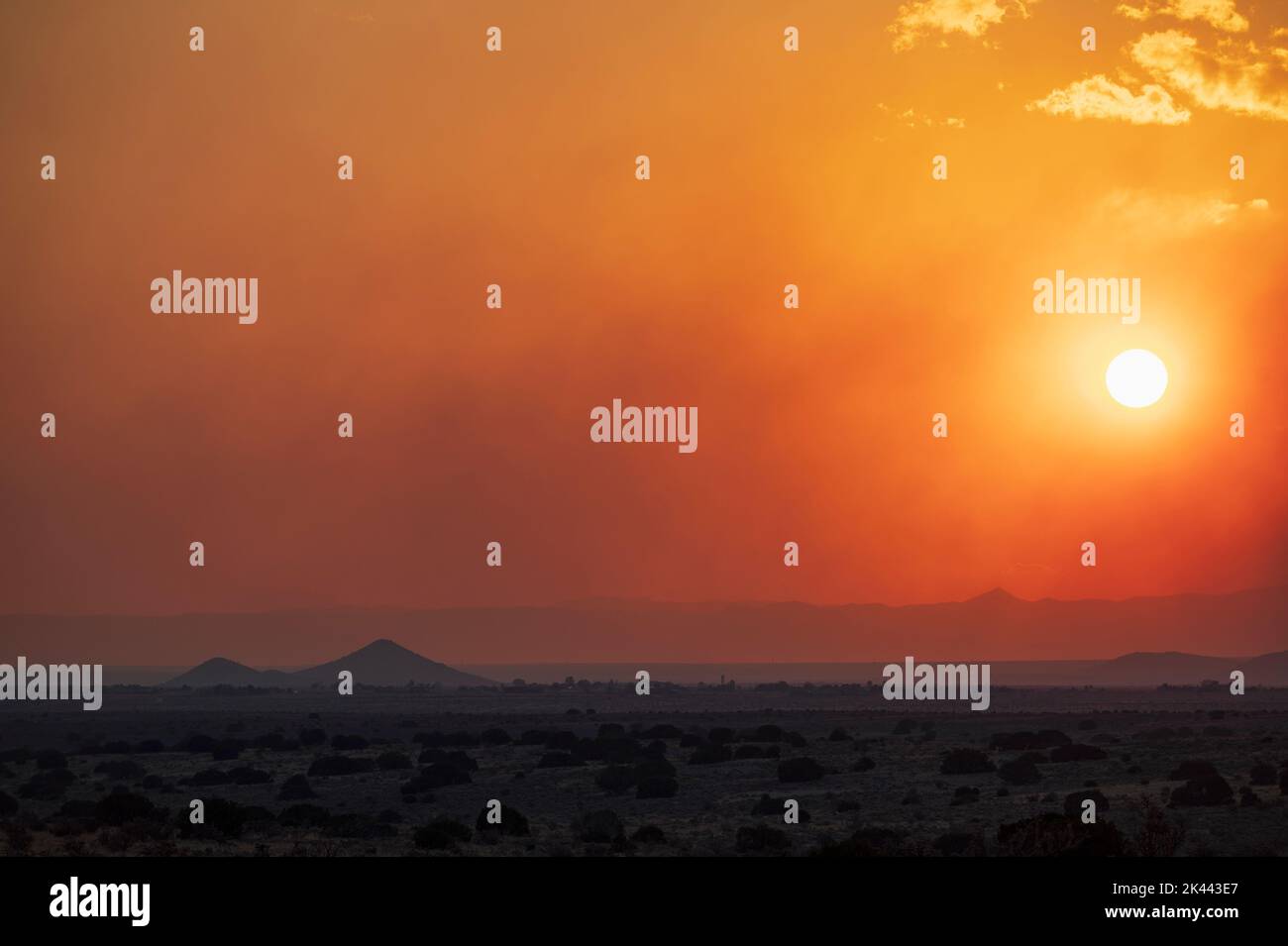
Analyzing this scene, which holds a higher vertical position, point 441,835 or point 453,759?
point 453,759

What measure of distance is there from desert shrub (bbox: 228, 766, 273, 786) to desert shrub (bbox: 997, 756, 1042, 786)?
2807 centimetres

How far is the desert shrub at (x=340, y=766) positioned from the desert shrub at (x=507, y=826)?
54.3 feet

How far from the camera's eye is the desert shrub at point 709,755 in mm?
63250

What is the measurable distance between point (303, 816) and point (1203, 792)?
2788cm

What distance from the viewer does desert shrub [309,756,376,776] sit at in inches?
2414

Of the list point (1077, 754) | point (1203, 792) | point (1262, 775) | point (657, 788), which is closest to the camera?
point (1203, 792)

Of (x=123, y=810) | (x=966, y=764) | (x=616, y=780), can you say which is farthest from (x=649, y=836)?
(x=966, y=764)

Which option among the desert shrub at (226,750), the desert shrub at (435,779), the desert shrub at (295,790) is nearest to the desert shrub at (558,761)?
the desert shrub at (435,779)

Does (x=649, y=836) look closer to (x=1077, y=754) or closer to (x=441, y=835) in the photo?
(x=441, y=835)

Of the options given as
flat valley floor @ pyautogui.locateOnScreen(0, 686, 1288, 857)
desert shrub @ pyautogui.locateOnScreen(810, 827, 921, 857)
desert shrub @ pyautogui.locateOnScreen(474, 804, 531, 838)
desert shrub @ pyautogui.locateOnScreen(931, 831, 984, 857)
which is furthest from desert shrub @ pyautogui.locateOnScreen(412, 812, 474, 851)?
desert shrub @ pyautogui.locateOnScreen(931, 831, 984, 857)

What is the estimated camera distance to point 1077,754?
61156 millimetres

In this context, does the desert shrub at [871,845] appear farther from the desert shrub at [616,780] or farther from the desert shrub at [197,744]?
the desert shrub at [197,744]

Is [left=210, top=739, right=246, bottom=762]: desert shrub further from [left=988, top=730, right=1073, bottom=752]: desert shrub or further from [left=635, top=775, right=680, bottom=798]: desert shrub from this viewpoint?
[left=988, top=730, right=1073, bottom=752]: desert shrub
